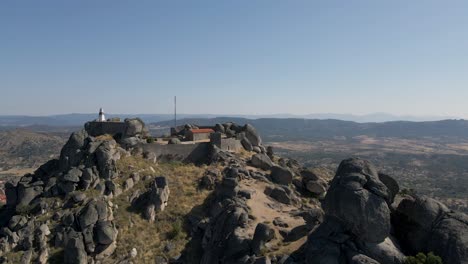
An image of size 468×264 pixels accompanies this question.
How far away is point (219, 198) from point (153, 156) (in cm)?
1368

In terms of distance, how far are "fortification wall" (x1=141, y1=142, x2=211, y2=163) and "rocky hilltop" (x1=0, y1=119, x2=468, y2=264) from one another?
0.92m

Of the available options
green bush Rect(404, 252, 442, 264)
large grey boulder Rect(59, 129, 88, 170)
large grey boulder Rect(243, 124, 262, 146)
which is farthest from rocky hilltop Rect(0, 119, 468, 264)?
large grey boulder Rect(243, 124, 262, 146)

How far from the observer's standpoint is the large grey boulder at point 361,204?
27.5 metres

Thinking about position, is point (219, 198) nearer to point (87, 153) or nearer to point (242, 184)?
point (242, 184)

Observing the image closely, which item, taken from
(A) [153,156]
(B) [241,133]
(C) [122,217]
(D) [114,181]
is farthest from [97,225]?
(B) [241,133]

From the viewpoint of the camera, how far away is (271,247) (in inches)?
1246

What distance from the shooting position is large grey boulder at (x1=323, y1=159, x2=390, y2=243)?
27531 millimetres

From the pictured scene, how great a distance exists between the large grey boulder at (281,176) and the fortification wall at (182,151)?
10.3 metres

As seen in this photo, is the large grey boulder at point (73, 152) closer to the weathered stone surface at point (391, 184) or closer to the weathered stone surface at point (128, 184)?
the weathered stone surface at point (128, 184)

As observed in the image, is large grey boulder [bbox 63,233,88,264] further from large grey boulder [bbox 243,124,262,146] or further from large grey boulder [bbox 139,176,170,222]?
large grey boulder [bbox 243,124,262,146]

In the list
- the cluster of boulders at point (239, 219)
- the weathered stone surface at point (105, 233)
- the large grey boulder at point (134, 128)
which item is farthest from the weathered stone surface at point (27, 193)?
the cluster of boulders at point (239, 219)

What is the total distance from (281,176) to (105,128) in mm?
27265

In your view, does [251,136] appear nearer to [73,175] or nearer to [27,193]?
[73,175]

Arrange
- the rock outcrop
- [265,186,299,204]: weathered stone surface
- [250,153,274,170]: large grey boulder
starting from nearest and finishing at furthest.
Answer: the rock outcrop, [265,186,299,204]: weathered stone surface, [250,153,274,170]: large grey boulder
